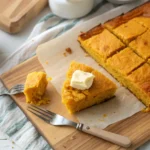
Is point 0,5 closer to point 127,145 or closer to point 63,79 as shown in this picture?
point 63,79

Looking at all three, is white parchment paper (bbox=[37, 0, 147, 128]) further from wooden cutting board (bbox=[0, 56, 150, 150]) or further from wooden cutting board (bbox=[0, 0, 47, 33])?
wooden cutting board (bbox=[0, 0, 47, 33])

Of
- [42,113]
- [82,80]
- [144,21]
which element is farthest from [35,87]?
[144,21]

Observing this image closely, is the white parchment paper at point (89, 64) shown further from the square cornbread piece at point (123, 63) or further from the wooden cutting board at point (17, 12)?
the wooden cutting board at point (17, 12)

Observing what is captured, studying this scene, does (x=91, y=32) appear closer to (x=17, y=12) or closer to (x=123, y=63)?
(x=123, y=63)

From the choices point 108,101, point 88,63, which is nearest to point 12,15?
point 88,63

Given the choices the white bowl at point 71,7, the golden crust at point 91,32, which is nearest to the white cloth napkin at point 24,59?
the white bowl at point 71,7

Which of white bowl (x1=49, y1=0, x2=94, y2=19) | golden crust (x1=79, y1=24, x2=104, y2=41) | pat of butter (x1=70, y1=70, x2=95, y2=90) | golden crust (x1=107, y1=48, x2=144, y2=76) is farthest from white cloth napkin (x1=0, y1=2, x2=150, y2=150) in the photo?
golden crust (x1=107, y1=48, x2=144, y2=76)
